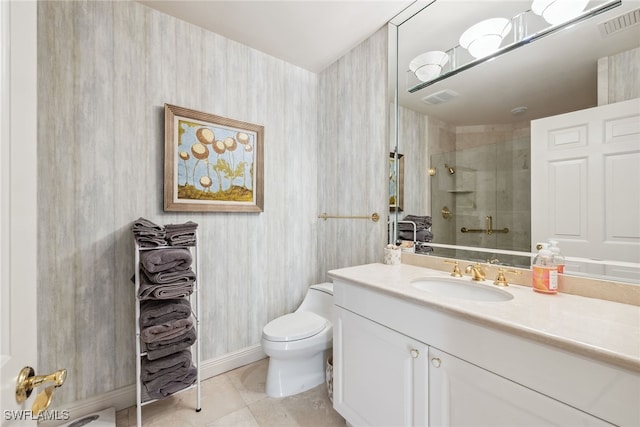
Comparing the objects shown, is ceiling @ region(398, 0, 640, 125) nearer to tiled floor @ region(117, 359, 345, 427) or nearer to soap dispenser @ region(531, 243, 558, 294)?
soap dispenser @ region(531, 243, 558, 294)

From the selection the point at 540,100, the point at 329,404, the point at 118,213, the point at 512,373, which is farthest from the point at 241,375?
the point at 540,100

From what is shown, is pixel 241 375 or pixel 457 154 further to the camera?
pixel 241 375

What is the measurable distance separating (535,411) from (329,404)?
1.23m

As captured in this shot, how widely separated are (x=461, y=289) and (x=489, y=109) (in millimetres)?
917

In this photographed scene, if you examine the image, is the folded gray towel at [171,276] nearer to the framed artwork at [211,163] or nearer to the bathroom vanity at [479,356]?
the framed artwork at [211,163]

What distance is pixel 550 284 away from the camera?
3.61ft

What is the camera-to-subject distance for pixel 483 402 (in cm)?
89

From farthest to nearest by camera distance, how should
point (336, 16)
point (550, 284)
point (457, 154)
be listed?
1. point (336, 16)
2. point (457, 154)
3. point (550, 284)

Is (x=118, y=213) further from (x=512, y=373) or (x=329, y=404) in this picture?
(x=512, y=373)

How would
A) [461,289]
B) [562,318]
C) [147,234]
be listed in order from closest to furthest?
[562,318] → [461,289] → [147,234]

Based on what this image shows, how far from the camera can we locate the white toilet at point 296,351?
1.67 meters

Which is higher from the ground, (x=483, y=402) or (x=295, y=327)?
(x=483, y=402)

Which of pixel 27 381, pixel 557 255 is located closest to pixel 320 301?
pixel 557 255

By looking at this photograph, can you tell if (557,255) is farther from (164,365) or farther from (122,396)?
(122,396)
